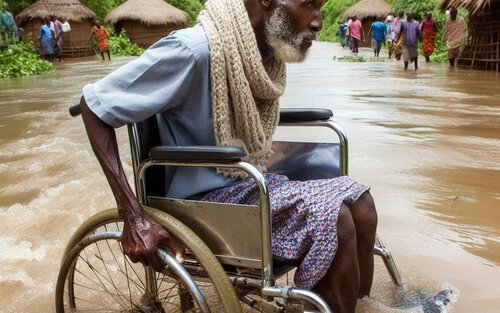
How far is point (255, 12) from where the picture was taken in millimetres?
1838

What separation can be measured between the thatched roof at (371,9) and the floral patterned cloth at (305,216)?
26.8 meters

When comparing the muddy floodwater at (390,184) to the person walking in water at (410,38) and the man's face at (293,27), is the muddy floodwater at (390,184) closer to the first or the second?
Answer: the man's face at (293,27)

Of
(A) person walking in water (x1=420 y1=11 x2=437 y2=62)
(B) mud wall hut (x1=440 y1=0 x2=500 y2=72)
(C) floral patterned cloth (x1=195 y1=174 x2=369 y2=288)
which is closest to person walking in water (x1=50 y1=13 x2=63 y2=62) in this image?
(A) person walking in water (x1=420 y1=11 x2=437 y2=62)

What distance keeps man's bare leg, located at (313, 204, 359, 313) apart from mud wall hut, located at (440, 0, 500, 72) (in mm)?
10778

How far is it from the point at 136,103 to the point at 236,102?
0.31 metres

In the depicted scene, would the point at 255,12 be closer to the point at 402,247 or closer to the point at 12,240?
the point at 402,247

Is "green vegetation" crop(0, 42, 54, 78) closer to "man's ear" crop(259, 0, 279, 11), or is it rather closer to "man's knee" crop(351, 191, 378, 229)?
"man's ear" crop(259, 0, 279, 11)

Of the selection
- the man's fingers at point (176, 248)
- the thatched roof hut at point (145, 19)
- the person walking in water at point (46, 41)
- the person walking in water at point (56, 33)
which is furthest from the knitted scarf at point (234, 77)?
the thatched roof hut at point (145, 19)

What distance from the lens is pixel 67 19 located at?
22.3m

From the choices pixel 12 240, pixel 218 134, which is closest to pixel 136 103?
pixel 218 134

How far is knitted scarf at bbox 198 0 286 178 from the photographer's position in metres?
1.70

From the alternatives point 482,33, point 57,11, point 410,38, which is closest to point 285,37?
point 410,38

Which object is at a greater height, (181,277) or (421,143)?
(181,277)

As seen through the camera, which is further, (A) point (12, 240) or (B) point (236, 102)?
(A) point (12, 240)
